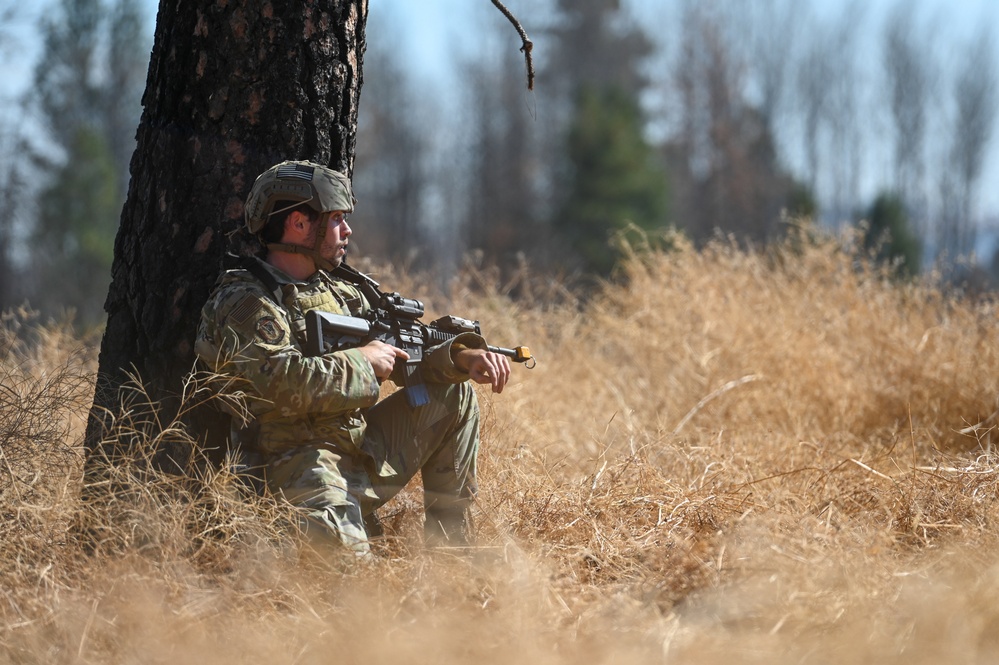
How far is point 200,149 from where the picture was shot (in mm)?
3828

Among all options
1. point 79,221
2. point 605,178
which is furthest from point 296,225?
point 79,221

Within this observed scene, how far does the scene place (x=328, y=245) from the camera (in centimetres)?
351

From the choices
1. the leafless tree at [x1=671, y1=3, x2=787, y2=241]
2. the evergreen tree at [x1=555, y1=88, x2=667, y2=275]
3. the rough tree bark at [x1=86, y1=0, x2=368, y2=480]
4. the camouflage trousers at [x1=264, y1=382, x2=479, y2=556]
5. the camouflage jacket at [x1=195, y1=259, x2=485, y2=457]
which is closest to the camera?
the camouflage jacket at [x1=195, y1=259, x2=485, y2=457]

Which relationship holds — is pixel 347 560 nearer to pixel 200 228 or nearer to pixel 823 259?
pixel 200 228

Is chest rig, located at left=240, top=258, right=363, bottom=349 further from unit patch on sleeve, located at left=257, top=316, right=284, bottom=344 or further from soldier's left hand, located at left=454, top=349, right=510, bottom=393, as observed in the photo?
soldier's left hand, located at left=454, top=349, right=510, bottom=393

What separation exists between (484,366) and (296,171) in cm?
91

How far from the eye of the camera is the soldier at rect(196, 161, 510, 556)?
327cm

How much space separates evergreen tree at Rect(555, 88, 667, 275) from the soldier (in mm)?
21830

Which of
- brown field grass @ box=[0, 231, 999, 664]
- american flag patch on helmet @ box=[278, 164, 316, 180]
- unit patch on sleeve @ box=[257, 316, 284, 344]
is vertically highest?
american flag patch on helmet @ box=[278, 164, 316, 180]

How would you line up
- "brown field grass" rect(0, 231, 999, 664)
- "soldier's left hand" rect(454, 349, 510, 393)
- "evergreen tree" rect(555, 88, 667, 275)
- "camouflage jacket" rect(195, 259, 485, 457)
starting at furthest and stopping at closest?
"evergreen tree" rect(555, 88, 667, 275)
"soldier's left hand" rect(454, 349, 510, 393)
"camouflage jacket" rect(195, 259, 485, 457)
"brown field grass" rect(0, 231, 999, 664)

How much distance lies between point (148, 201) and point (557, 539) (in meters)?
1.96

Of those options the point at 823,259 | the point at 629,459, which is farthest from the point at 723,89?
the point at 629,459

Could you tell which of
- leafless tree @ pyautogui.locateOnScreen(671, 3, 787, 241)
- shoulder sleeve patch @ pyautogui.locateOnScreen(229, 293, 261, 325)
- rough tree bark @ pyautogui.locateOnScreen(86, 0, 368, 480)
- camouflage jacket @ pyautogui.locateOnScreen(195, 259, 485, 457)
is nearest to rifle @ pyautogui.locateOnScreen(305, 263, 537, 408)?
camouflage jacket @ pyautogui.locateOnScreen(195, 259, 485, 457)

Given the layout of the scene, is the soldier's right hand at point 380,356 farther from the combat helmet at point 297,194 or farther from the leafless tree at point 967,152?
the leafless tree at point 967,152
